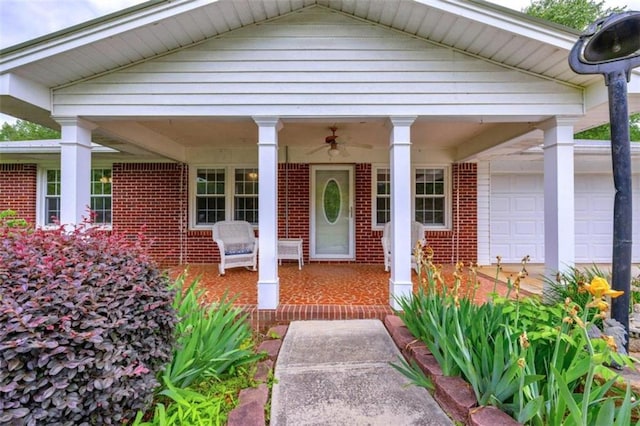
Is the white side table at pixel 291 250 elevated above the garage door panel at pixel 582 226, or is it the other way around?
the garage door panel at pixel 582 226

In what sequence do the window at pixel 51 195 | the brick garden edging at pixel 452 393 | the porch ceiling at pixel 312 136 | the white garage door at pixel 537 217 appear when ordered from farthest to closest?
the window at pixel 51 195
the white garage door at pixel 537 217
the porch ceiling at pixel 312 136
the brick garden edging at pixel 452 393

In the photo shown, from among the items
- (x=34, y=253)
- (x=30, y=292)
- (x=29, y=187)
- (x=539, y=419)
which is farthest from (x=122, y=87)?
(x=29, y=187)

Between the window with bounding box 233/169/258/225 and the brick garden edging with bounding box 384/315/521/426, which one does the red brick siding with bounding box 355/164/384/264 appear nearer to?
the window with bounding box 233/169/258/225

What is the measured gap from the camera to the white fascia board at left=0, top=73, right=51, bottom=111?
3.40 metres

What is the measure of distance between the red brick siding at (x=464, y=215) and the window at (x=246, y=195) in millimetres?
4370

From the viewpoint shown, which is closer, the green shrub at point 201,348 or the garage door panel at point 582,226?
the green shrub at point 201,348

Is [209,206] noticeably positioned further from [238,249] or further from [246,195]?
[238,249]

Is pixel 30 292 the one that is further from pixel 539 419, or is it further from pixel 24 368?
pixel 539 419

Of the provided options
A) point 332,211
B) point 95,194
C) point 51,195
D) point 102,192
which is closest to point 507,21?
point 332,211

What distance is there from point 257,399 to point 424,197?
6.40m

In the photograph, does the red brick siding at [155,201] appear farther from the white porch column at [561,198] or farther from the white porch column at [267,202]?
the white porch column at [561,198]

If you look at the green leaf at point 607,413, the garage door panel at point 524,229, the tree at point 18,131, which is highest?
the tree at point 18,131

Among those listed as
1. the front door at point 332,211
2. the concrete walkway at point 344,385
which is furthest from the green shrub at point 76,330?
the front door at point 332,211

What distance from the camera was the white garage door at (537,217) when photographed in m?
7.45
